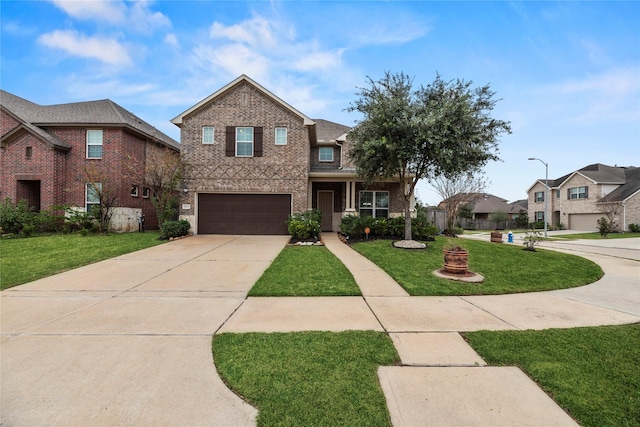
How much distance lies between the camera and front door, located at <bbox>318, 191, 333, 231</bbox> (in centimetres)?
1667

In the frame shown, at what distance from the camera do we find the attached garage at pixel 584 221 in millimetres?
29688

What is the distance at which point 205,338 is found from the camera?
11.4 feet

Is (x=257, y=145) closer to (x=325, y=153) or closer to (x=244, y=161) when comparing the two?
(x=244, y=161)

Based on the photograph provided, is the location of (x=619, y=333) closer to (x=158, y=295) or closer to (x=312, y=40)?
(x=158, y=295)

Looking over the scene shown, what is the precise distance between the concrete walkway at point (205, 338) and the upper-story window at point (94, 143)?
35.8 feet

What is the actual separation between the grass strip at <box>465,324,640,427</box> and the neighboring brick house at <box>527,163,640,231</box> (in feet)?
111

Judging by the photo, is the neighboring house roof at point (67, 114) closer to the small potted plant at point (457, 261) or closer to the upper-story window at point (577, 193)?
the small potted plant at point (457, 261)

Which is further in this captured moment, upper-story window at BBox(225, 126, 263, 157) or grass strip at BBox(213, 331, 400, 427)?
upper-story window at BBox(225, 126, 263, 157)

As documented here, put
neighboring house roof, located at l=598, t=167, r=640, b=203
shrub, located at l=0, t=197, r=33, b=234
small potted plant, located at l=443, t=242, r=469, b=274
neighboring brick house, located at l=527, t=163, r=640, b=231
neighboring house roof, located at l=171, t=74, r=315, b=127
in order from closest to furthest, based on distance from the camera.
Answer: small potted plant, located at l=443, t=242, r=469, b=274
shrub, located at l=0, t=197, r=33, b=234
neighboring house roof, located at l=171, t=74, r=315, b=127
neighboring brick house, located at l=527, t=163, r=640, b=231
neighboring house roof, located at l=598, t=167, r=640, b=203

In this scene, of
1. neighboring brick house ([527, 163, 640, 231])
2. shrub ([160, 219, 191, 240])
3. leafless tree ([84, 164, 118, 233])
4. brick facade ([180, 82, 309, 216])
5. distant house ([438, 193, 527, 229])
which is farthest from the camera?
distant house ([438, 193, 527, 229])

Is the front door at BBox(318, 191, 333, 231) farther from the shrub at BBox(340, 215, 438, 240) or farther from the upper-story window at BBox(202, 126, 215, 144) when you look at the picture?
the upper-story window at BBox(202, 126, 215, 144)

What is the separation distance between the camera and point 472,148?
944 cm

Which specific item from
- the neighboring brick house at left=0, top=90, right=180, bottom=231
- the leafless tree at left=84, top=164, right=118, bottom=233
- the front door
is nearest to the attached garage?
the front door

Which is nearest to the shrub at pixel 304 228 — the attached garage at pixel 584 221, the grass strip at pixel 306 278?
the grass strip at pixel 306 278
